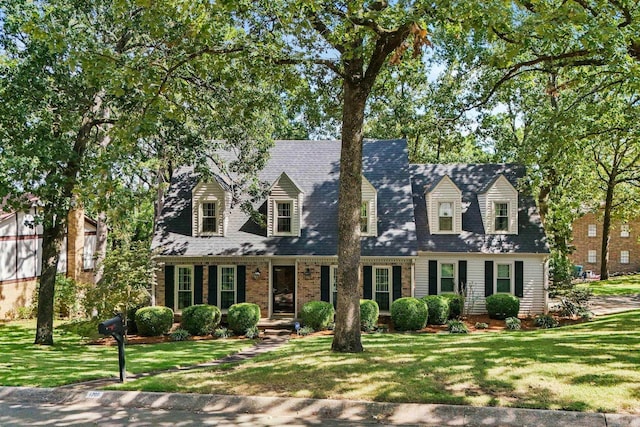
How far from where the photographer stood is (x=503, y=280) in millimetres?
23203

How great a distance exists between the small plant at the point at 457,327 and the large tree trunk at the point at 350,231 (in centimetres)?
964

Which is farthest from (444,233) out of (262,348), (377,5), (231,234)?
(377,5)

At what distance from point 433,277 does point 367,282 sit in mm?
3074

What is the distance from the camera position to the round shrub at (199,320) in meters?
19.8

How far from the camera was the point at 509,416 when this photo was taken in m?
6.91

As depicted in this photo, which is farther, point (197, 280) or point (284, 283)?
point (284, 283)

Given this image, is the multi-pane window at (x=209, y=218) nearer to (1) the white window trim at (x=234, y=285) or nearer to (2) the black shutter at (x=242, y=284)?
(1) the white window trim at (x=234, y=285)

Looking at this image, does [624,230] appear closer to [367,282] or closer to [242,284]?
[367,282]

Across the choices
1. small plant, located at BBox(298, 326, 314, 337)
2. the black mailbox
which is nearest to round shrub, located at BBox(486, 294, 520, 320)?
small plant, located at BBox(298, 326, 314, 337)

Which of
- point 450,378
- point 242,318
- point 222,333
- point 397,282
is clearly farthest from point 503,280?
point 450,378

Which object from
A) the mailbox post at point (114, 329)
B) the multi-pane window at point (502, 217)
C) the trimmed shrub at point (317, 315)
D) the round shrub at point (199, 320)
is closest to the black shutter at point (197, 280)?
the round shrub at point (199, 320)

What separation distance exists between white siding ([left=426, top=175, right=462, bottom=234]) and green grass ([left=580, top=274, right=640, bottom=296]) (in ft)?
38.7

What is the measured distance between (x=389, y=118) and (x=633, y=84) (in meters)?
20.2

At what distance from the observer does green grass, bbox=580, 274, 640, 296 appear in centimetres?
3109
